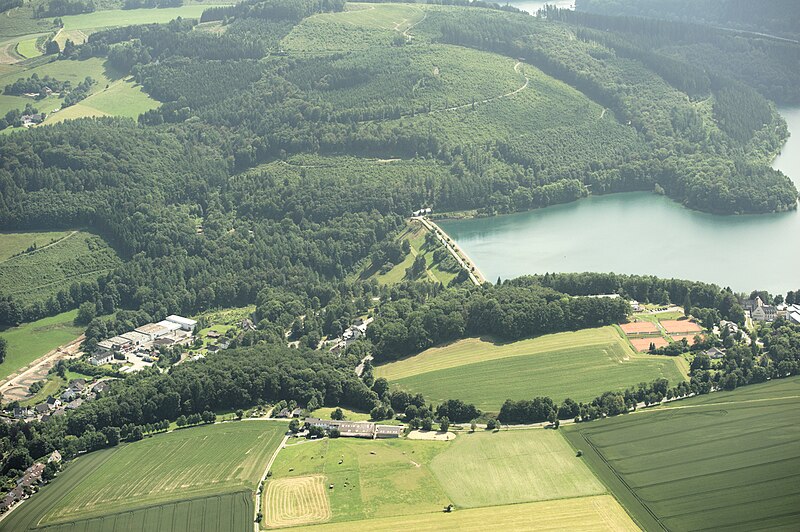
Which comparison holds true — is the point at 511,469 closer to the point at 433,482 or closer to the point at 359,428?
the point at 433,482

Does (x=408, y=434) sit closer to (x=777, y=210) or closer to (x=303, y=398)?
(x=303, y=398)

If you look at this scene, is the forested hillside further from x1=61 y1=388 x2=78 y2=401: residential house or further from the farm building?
x1=61 y1=388 x2=78 y2=401: residential house

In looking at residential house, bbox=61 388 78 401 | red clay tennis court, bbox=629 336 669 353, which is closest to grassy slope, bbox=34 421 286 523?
residential house, bbox=61 388 78 401

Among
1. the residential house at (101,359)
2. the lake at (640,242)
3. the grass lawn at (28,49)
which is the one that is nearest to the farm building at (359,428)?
the residential house at (101,359)

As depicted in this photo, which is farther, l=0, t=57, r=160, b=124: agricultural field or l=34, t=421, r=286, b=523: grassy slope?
l=0, t=57, r=160, b=124: agricultural field

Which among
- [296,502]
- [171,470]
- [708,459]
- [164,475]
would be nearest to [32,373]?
[171,470]

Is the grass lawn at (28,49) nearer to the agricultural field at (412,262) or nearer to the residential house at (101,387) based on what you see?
the agricultural field at (412,262)

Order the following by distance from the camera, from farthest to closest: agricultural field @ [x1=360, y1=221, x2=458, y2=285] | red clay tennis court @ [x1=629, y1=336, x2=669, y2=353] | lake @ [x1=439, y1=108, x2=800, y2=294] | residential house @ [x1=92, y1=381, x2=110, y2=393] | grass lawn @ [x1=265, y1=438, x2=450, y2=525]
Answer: agricultural field @ [x1=360, y1=221, x2=458, y2=285], lake @ [x1=439, y1=108, x2=800, y2=294], residential house @ [x1=92, y1=381, x2=110, y2=393], red clay tennis court @ [x1=629, y1=336, x2=669, y2=353], grass lawn @ [x1=265, y1=438, x2=450, y2=525]
